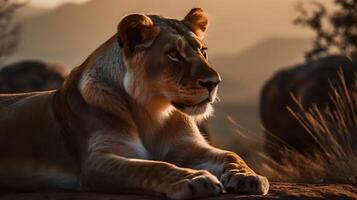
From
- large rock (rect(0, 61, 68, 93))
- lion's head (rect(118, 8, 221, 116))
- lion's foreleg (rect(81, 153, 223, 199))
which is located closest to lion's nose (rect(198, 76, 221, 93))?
lion's head (rect(118, 8, 221, 116))

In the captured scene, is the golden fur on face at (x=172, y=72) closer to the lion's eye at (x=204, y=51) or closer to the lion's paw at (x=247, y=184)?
the lion's eye at (x=204, y=51)

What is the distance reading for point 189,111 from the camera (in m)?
6.07

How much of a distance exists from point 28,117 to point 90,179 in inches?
43.6

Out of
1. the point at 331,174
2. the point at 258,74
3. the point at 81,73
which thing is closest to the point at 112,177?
the point at 81,73

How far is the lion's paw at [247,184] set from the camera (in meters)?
5.48

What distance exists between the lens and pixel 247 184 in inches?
216

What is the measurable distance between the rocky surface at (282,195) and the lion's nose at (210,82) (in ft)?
2.34

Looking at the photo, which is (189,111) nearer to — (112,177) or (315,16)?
(112,177)

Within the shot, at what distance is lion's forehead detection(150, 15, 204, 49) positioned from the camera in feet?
20.2

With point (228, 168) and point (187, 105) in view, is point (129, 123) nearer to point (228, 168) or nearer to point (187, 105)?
point (187, 105)

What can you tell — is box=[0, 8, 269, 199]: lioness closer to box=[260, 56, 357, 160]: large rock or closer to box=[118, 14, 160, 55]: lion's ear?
box=[118, 14, 160, 55]: lion's ear

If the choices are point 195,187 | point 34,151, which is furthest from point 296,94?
point 195,187

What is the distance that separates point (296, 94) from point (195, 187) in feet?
28.0

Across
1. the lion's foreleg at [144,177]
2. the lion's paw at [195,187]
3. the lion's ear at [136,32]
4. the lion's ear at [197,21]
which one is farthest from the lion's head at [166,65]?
the lion's paw at [195,187]
